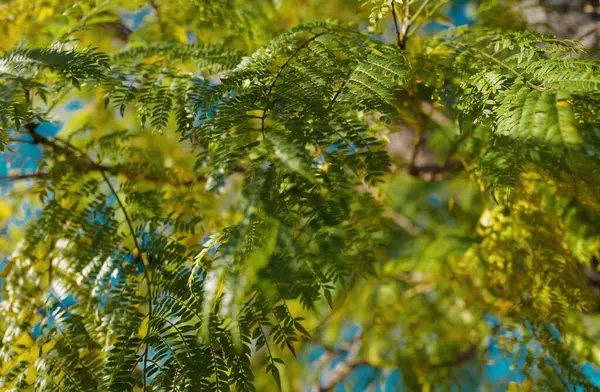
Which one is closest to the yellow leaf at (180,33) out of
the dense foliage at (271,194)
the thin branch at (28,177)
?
the dense foliage at (271,194)

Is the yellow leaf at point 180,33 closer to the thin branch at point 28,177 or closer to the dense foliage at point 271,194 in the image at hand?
the dense foliage at point 271,194

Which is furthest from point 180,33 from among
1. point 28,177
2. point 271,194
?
point 271,194

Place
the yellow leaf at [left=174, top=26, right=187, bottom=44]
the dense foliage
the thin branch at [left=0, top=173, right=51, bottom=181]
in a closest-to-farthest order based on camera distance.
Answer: the dense foliage, the thin branch at [left=0, top=173, right=51, bottom=181], the yellow leaf at [left=174, top=26, right=187, bottom=44]

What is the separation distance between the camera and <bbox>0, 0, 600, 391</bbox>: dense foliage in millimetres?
528

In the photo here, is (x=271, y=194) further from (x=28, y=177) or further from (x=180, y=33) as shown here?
(x=180, y=33)

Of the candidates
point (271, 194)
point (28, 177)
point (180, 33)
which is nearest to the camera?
point (271, 194)

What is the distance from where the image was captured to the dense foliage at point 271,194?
53 centimetres

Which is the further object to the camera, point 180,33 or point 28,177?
point 180,33

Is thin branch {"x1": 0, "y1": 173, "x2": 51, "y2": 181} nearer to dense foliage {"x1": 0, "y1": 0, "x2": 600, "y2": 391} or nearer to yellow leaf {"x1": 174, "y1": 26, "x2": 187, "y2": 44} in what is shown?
dense foliage {"x1": 0, "y1": 0, "x2": 600, "y2": 391}

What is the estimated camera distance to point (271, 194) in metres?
0.49

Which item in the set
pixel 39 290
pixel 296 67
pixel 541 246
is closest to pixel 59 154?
pixel 39 290

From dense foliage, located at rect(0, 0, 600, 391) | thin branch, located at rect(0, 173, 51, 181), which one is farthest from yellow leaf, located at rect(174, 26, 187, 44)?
thin branch, located at rect(0, 173, 51, 181)

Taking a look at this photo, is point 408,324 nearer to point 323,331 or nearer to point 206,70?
point 323,331

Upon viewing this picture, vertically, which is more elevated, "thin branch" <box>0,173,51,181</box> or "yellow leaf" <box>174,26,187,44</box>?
"yellow leaf" <box>174,26,187,44</box>
